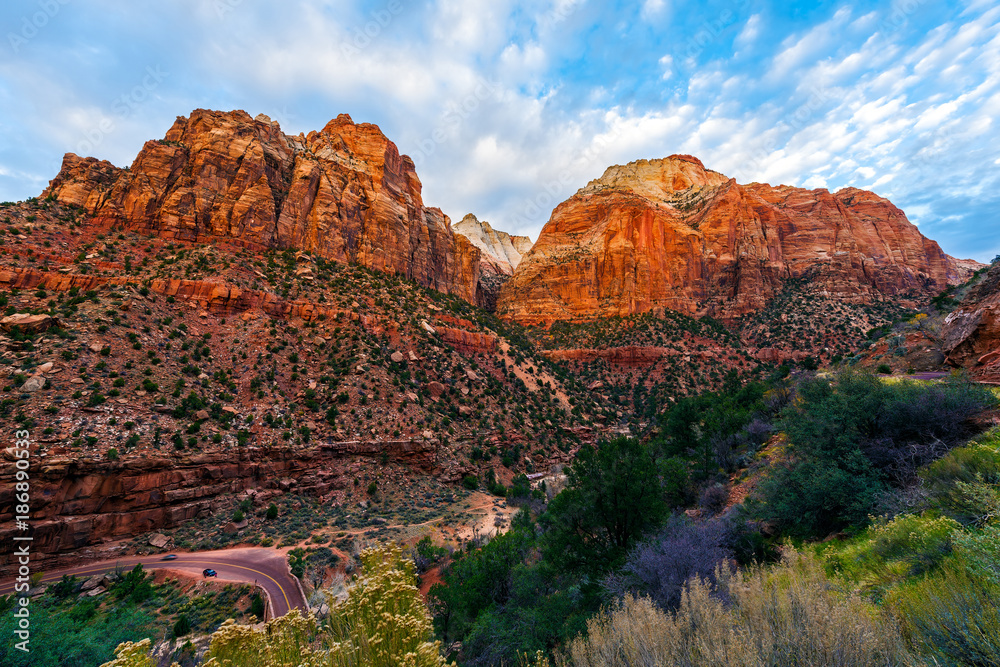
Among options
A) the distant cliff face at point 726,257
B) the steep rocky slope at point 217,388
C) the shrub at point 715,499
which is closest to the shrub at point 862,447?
the shrub at point 715,499

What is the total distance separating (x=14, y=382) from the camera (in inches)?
658

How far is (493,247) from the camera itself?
121 meters

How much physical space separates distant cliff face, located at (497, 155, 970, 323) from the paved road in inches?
2224

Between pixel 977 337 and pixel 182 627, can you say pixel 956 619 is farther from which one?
pixel 182 627

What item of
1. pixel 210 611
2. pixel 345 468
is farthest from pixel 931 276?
pixel 210 611

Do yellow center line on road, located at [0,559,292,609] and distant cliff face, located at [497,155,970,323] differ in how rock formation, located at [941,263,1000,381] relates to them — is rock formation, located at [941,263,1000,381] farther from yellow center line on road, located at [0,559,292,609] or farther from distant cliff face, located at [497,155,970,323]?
distant cliff face, located at [497,155,970,323]

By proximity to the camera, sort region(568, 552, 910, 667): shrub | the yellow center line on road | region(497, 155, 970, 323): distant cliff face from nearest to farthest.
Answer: region(568, 552, 910, 667): shrub
the yellow center line on road
region(497, 155, 970, 323): distant cliff face

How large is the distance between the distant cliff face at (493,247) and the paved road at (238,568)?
72.7 m

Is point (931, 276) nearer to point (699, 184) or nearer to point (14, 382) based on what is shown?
point (699, 184)

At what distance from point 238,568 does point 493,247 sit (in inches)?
4462

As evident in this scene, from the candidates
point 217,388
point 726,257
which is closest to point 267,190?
point 217,388

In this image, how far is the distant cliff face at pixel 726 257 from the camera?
60.2m

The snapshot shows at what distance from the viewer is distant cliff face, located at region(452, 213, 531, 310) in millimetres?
93600

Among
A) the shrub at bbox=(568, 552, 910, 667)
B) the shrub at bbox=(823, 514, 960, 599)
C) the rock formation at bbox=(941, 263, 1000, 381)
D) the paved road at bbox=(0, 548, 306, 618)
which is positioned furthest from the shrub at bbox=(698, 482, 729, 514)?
the paved road at bbox=(0, 548, 306, 618)
